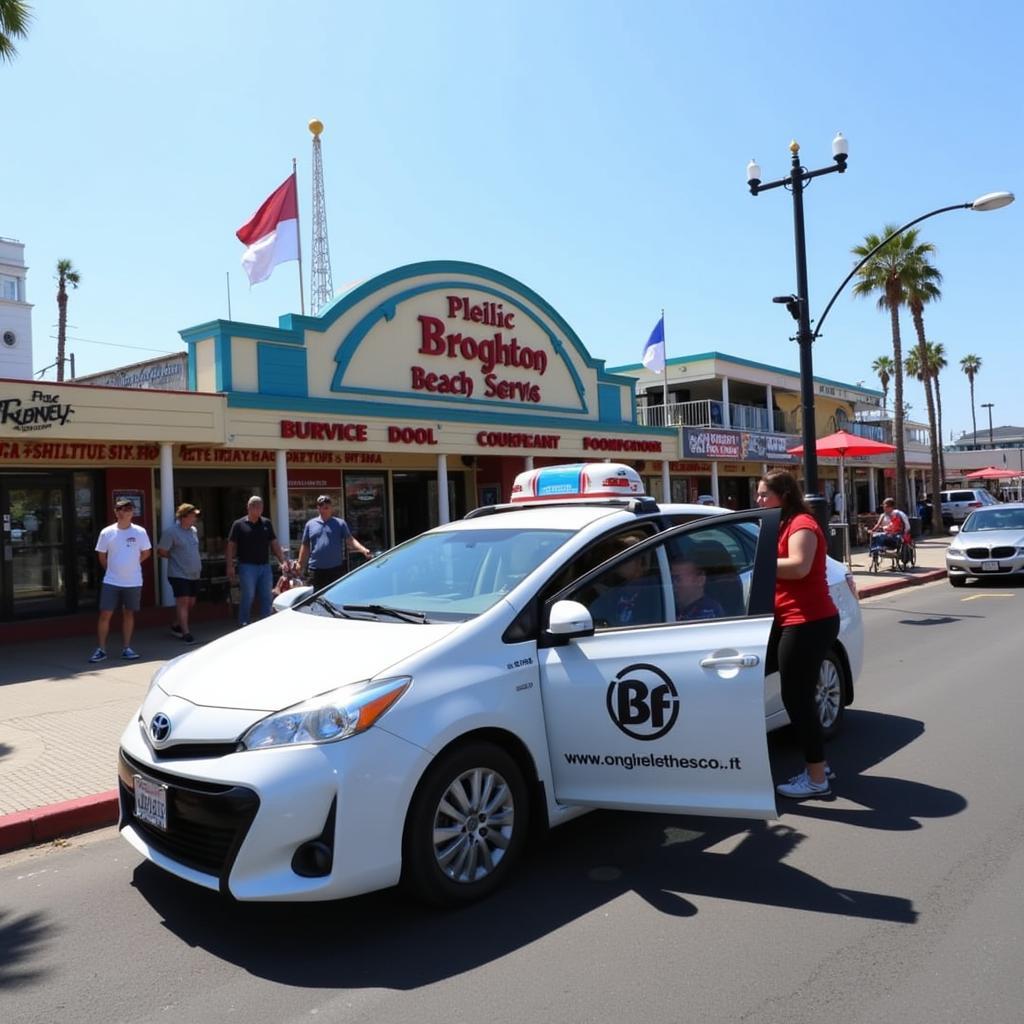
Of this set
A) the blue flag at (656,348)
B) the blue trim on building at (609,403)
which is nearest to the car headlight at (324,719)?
the blue trim on building at (609,403)

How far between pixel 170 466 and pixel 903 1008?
38.4 ft

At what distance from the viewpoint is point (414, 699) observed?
3.63 meters

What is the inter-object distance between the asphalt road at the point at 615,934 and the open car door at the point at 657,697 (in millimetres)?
437

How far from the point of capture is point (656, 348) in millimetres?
23906

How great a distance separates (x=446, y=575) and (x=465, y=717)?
4.02 feet

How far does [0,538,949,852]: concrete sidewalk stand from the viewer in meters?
5.22

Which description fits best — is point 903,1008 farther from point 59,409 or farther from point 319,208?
point 319,208

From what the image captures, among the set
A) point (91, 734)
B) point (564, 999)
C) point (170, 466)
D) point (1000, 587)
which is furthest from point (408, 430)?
point (564, 999)

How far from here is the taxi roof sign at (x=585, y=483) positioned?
760 cm

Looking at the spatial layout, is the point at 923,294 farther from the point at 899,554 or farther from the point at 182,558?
the point at 182,558

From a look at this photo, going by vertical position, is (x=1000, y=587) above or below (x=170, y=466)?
below

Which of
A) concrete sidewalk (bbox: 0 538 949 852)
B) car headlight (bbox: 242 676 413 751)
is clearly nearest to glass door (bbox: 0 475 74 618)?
concrete sidewalk (bbox: 0 538 949 852)

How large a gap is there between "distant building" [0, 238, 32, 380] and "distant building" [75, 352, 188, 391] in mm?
40751

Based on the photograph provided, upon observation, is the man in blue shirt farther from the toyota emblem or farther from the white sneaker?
the toyota emblem
